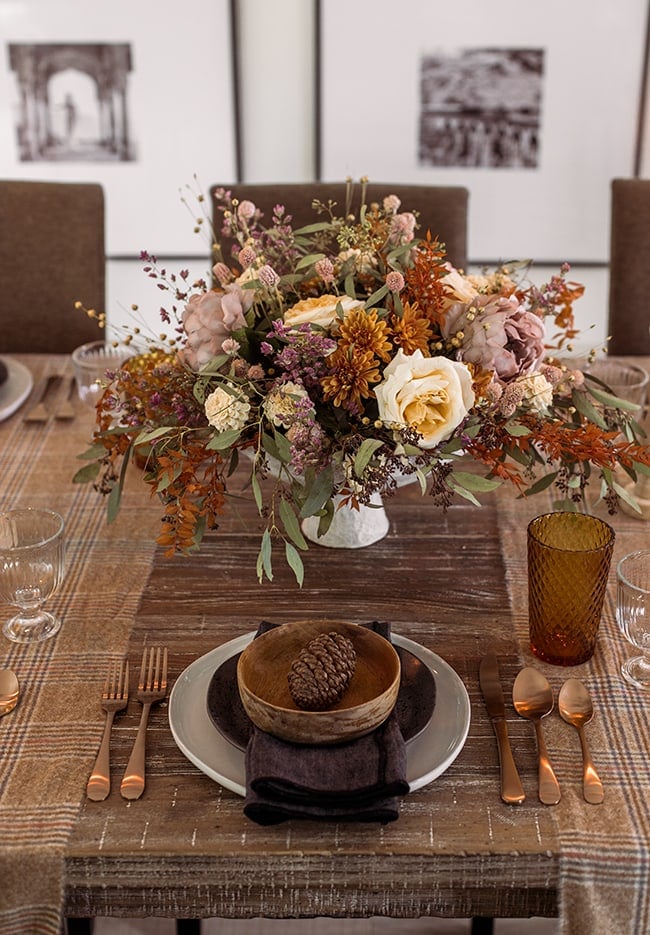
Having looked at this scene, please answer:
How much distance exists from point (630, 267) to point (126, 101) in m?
1.39

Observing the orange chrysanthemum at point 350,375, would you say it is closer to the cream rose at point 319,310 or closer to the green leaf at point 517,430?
the cream rose at point 319,310

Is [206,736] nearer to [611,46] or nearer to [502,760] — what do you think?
[502,760]

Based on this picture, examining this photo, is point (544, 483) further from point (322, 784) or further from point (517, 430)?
point (322, 784)

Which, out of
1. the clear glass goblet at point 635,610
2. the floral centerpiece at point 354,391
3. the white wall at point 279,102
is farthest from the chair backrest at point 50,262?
the clear glass goblet at point 635,610

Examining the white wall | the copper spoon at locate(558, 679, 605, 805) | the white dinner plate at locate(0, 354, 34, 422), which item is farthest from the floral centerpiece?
the white wall

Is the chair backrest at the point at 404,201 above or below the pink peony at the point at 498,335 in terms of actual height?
above

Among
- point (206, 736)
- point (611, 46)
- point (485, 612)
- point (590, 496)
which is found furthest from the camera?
point (611, 46)

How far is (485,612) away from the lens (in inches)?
50.7

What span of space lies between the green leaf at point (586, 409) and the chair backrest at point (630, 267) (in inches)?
39.7

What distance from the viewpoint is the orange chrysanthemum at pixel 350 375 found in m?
1.13

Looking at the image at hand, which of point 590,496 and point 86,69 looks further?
point 86,69

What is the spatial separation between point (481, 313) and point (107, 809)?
653 mm

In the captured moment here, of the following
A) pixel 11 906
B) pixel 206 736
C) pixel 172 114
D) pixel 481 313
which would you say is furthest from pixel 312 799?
pixel 172 114

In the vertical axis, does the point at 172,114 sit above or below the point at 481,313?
above
